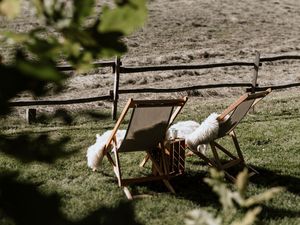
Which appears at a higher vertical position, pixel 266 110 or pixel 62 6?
pixel 62 6

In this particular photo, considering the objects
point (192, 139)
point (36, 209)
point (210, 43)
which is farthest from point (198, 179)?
point (210, 43)

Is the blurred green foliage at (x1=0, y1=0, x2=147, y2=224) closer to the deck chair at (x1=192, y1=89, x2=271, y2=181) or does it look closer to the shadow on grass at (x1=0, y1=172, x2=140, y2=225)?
the shadow on grass at (x1=0, y1=172, x2=140, y2=225)

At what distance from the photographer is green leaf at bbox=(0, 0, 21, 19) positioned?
0.63 m

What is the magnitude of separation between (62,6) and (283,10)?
82.8ft

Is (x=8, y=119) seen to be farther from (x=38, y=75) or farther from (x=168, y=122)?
(x=168, y=122)

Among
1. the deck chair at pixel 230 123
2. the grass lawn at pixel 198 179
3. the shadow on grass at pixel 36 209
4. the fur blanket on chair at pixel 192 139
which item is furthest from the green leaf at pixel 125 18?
the deck chair at pixel 230 123

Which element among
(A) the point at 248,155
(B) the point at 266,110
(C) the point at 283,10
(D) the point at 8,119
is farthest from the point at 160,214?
(C) the point at 283,10

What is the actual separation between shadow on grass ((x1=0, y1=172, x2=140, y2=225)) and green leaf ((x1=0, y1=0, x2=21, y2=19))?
259mm

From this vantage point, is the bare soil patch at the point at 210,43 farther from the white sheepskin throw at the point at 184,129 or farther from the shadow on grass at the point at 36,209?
the shadow on grass at the point at 36,209

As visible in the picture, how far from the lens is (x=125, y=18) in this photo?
647 millimetres

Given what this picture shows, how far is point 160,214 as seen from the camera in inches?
203

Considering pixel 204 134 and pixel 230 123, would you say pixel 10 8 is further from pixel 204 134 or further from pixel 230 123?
pixel 230 123

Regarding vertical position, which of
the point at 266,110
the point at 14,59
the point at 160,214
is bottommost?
the point at 266,110

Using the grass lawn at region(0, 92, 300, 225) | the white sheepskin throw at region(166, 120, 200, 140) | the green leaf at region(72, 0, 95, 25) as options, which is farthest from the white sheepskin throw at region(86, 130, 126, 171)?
the green leaf at region(72, 0, 95, 25)
